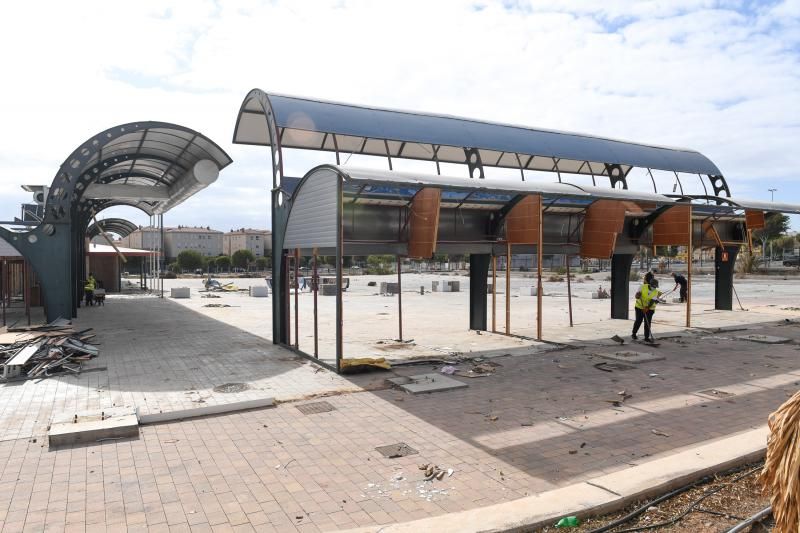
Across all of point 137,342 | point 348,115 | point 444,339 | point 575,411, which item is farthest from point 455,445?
point 348,115

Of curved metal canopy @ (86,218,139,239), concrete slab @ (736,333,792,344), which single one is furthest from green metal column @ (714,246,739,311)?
curved metal canopy @ (86,218,139,239)

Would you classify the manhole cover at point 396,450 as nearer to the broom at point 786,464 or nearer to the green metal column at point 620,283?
the broom at point 786,464

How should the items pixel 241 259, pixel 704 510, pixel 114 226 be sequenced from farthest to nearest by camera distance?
pixel 241 259 → pixel 114 226 → pixel 704 510

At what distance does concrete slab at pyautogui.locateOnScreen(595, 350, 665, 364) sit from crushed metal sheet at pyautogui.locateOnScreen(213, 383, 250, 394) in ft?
25.2

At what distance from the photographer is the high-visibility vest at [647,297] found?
521 inches

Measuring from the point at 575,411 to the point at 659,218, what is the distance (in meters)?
10.2

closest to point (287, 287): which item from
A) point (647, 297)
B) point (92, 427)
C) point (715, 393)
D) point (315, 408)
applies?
point (315, 408)

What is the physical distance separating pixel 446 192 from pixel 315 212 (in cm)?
309

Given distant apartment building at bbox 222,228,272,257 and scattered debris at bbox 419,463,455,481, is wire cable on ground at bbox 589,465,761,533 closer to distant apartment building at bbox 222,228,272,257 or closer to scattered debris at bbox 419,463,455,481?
scattered debris at bbox 419,463,455,481

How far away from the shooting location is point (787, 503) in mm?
2652

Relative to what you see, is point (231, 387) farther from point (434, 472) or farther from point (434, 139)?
point (434, 139)

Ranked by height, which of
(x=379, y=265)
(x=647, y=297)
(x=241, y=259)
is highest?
(x=241, y=259)

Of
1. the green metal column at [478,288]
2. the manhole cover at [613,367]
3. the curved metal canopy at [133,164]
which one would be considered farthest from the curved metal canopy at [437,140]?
the manhole cover at [613,367]

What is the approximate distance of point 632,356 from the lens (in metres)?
11.5
